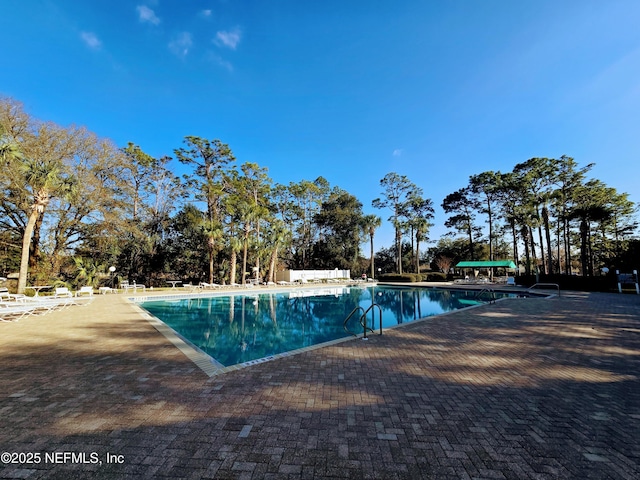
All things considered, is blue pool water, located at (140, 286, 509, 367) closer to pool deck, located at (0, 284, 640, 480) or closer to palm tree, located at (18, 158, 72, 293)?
pool deck, located at (0, 284, 640, 480)

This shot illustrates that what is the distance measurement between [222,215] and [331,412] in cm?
2497

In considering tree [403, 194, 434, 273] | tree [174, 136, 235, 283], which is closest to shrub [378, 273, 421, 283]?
tree [403, 194, 434, 273]

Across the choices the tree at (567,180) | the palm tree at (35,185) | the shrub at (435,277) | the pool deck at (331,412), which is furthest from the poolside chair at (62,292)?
the tree at (567,180)

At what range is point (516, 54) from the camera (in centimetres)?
1008

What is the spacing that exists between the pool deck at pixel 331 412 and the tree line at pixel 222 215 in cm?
1217

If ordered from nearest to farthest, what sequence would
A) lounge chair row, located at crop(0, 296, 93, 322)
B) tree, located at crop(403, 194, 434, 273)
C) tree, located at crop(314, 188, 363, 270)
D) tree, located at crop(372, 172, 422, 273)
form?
lounge chair row, located at crop(0, 296, 93, 322)
tree, located at crop(403, 194, 434, 273)
tree, located at crop(314, 188, 363, 270)
tree, located at crop(372, 172, 422, 273)

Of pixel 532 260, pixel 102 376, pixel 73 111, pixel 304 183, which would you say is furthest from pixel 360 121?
pixel 532 260

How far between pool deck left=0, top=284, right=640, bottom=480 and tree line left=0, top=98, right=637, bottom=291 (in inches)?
479

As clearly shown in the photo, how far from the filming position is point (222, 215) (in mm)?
25484

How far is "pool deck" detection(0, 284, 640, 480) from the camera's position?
6.41 feet

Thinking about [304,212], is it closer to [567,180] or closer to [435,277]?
[435,277]

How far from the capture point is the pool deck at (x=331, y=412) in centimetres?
195

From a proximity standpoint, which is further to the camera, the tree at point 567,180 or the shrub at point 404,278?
the shrub at point 404,278

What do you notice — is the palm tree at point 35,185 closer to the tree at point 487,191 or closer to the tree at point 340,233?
the tree at point 340,233
